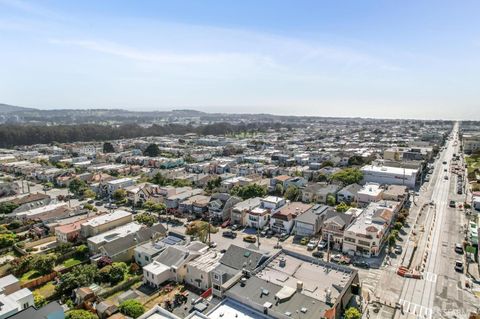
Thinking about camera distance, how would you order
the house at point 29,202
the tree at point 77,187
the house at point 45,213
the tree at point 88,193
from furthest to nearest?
the tree at point 77,187 < the tree at point 88,193 < the house at point 29,202 < the house at point 45,213

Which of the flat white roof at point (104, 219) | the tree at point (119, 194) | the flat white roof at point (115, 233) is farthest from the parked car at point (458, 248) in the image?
the tree at point (119, 194)

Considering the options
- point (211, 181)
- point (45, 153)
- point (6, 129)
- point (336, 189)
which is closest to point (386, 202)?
point (336, 189)

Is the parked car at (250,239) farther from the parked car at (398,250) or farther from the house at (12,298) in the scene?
the house at (12,298)

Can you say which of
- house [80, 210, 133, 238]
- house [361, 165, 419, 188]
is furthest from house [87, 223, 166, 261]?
house [361, 165, 419, 188]

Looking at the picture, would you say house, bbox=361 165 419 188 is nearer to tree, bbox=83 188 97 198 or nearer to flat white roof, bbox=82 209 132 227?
flat white roof, bbox=82 209 132 227

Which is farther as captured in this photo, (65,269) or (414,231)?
(414,231)

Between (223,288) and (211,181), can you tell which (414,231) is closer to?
(223,288)
